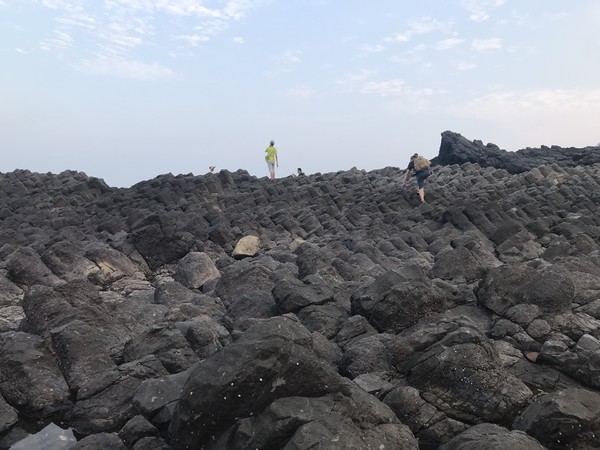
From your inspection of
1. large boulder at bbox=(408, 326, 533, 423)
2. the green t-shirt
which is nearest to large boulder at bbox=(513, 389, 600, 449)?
large boulder at bbox=(408, 326, 533, 423)

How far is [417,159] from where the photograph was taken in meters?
22.8

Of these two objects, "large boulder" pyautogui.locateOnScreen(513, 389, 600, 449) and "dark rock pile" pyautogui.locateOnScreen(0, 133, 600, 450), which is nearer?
"dark rock pile" pyautogui.locateOnScreen(0, 133, 600, 450)

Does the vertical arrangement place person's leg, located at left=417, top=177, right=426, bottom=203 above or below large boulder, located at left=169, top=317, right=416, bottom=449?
above

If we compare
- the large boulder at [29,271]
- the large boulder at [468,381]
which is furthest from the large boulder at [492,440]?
the large boulder at [29,271]

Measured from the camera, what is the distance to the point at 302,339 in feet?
22.6

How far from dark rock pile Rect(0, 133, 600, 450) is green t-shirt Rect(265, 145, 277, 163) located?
13.0 m

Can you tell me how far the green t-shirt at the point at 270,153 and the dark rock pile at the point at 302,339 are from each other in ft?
42.8

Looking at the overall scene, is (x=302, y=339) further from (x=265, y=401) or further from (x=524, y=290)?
(x=524, y=290)

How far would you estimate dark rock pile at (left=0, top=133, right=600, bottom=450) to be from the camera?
5.96 metres

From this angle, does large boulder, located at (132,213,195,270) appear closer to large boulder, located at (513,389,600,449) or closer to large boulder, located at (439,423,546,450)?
large boulder, located at (439,423,546,450)

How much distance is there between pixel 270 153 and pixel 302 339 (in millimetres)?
25884

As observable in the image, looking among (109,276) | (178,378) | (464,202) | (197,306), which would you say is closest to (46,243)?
(109,276)

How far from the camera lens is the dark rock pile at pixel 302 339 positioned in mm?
5965

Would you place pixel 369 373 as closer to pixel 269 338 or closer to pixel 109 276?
pixel 269 338
